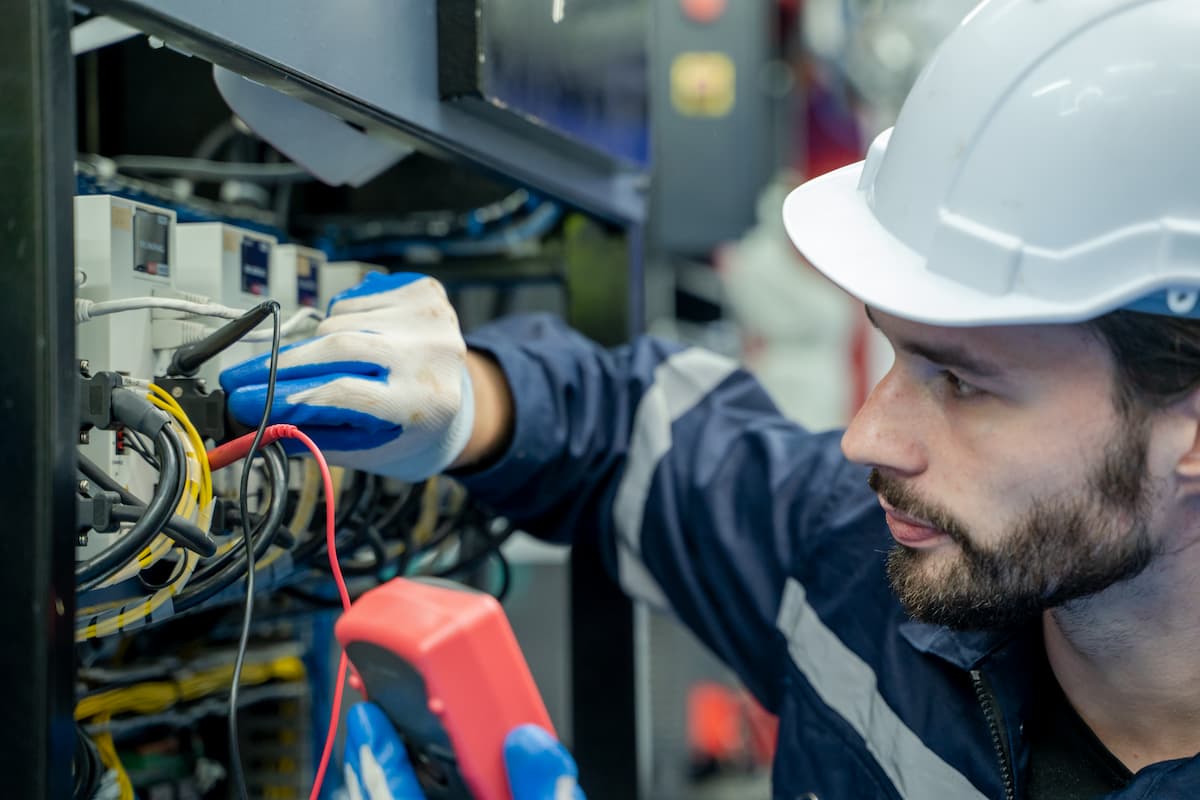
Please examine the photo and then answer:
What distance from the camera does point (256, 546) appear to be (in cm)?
71

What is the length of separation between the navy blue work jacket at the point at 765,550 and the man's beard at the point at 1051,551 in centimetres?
16

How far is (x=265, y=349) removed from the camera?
88 centimetres

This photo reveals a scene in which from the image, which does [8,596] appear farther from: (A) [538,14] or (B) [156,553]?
(A) [538,14]

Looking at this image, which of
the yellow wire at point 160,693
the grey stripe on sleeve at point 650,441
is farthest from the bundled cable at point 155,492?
the grey stripe on sleeve at point 650,441

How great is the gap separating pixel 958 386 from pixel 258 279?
58cm

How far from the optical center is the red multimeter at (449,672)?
660mm

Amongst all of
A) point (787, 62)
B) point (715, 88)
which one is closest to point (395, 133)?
point (715, 88)

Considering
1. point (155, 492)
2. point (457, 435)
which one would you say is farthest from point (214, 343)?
point (457, 435)

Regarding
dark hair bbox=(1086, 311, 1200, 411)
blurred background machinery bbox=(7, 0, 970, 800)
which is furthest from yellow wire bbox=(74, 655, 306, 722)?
dark hair bbox=(1086, 311, 1200, 411)

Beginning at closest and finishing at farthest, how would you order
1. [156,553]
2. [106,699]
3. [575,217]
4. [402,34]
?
[156,553]
[402,34]
[106,699]
[575,217]

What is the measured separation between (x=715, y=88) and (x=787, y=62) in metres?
0.78

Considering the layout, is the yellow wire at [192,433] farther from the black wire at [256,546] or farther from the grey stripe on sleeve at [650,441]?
the grey stripe on sleeve at [650,441]

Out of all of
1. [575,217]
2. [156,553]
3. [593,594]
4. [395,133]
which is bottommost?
[593,594]

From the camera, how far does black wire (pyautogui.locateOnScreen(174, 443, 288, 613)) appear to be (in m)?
0.71
